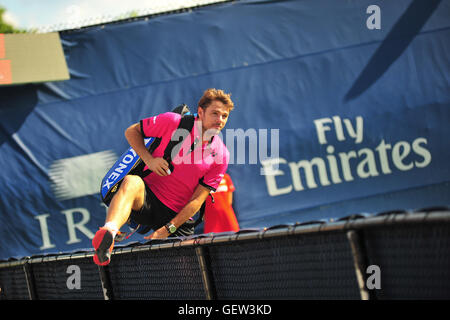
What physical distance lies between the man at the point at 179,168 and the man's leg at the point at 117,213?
0.10ft

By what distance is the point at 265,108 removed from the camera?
7734mm

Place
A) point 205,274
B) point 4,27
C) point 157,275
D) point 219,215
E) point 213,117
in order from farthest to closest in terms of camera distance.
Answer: point 4,27 < point 219,215 < point 213,117 < point 157,275 < point 205,274

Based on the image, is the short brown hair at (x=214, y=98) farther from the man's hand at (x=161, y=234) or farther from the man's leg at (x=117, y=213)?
the man's hand at (x=161, y=234)

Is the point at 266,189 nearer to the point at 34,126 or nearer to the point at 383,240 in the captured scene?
the point at 34,126

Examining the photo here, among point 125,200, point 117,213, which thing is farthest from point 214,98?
point 117,213

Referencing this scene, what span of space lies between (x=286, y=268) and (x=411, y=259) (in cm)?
65

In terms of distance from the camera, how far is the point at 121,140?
7.66 m

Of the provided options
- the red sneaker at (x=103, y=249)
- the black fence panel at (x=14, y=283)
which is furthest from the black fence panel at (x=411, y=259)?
the black fence panel at (x=14, y=283)

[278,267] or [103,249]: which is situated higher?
[103,249]

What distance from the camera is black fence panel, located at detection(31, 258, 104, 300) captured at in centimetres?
359

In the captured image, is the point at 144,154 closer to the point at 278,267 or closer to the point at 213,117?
the point at 213,117

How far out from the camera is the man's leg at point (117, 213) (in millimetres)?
3295
